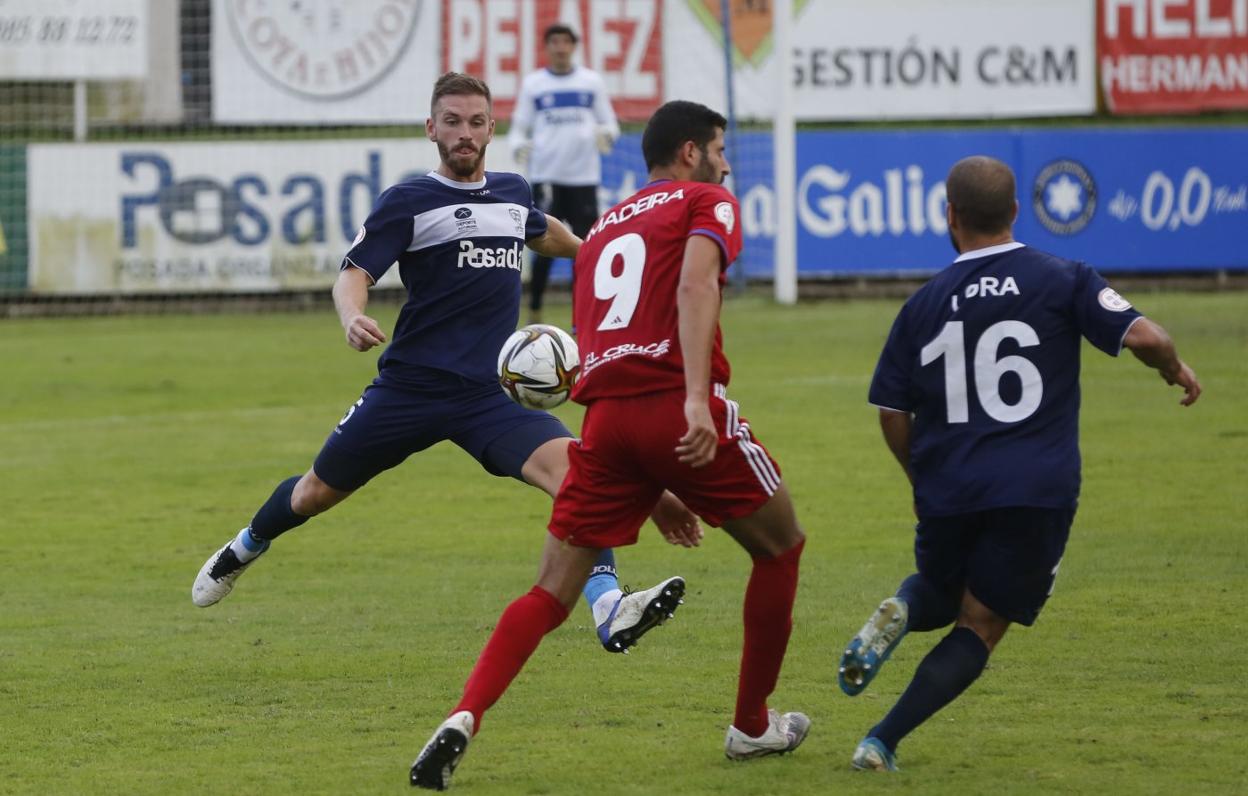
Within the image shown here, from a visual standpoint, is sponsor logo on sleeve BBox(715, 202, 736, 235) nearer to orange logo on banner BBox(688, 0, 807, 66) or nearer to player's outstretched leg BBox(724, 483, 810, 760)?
player's outstretched leg BBox(724, 483, 810, 760)

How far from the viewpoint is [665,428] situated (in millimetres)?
5242

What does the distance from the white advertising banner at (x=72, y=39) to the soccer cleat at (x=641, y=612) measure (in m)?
15.6

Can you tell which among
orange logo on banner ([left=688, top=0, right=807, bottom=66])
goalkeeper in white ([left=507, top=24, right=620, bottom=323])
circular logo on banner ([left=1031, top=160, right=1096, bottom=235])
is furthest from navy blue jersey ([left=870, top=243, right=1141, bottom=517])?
orange logo on banner ([left=688, top=0, right=807, bottom=66])

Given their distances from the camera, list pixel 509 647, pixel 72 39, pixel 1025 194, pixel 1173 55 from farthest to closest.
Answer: pixel 1173 55 < pixel 1025 194 < pixel 72 39 < pixel 509 647

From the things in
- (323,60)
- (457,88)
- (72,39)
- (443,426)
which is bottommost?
(443,426)

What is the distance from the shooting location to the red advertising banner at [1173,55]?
22.6 meters

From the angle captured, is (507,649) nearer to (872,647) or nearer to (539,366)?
(872,647)

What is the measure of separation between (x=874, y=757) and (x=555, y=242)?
271 cm

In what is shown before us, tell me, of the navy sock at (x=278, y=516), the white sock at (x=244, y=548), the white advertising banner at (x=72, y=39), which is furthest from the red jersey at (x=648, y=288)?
the white advertising banner at (x=72, y=39)

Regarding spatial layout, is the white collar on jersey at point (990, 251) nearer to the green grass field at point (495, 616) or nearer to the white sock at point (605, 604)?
the green grass field at point (495, 616)

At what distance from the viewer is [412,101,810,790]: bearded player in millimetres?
5188

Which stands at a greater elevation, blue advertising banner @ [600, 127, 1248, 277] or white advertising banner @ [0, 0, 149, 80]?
white advertising banner @ [0, 0, 149, 80]

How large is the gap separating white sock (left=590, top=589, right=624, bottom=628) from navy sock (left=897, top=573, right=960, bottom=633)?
138cm

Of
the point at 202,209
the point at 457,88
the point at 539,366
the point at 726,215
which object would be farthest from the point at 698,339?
the point at 202,209
